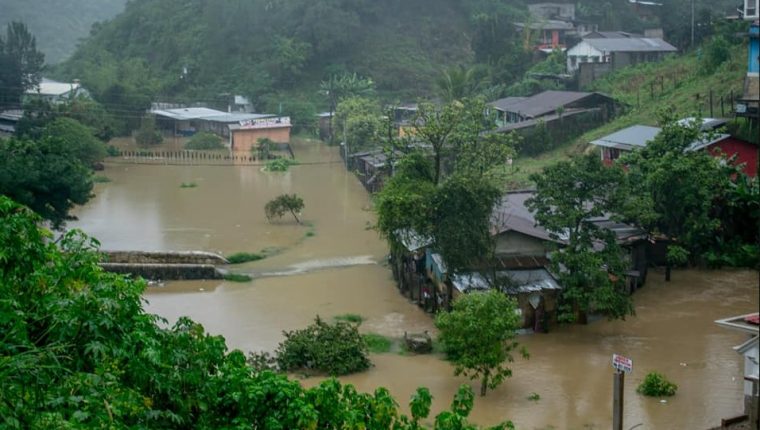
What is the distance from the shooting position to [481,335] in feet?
56.4

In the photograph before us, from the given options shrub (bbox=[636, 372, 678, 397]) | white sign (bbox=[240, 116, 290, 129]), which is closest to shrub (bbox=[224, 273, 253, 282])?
shrub (bbox=[636, 372, 678, 397])

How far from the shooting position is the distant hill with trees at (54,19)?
90.0 metres

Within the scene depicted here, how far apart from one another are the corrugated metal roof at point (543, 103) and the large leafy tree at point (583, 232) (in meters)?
19.2

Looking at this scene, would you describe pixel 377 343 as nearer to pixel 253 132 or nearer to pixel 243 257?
pixel 243 257

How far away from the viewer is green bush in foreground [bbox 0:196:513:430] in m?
8.11

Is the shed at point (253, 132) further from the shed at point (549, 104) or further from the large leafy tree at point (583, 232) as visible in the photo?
the large leafy tree at point (583, 232)

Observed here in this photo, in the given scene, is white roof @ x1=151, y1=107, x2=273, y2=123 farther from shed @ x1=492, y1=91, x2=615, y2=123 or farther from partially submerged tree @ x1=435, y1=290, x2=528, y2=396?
partially submerged tree @ x1=435, y1=290, x2=528, y2=396

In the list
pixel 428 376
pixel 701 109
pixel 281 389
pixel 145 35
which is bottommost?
pixel 428 376

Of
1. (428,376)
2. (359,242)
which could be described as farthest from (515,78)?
(428,376)

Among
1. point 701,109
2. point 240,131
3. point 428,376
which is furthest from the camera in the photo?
point 240,131

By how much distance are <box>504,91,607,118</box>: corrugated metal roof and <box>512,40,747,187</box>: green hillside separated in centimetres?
185

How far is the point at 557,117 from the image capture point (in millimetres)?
39500

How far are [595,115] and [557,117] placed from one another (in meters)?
1.52

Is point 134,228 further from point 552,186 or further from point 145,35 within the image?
point 145,35
